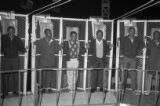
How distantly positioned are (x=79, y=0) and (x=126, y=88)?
10.3 ft

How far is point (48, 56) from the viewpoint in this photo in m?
8.19

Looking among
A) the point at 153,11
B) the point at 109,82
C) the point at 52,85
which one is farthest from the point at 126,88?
the point at 153,11

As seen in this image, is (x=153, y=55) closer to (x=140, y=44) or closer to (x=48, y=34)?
(x=140, y=44)

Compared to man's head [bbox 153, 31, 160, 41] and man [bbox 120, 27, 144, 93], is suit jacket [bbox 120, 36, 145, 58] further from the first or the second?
man's head [bbox 153, 31, 160, 41]

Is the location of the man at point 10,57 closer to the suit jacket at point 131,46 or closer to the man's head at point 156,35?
the suit jacket at point 131,46

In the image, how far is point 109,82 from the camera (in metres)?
8.86

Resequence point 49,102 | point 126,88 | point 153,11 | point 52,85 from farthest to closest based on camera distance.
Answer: point 153,11
point 126,88
point 52,85
point 49,102

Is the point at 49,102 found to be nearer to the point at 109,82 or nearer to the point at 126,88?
the point at 109,82

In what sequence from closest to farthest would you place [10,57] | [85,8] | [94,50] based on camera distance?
1. [10,57]
2. [94,50]
3. [85,8]

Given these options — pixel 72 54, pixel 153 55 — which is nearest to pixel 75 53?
pixel 72 54

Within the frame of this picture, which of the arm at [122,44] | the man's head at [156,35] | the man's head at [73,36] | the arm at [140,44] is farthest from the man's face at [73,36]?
the man's head at [156,35]

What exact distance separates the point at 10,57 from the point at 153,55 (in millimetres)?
4093

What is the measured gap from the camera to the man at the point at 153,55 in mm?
8594

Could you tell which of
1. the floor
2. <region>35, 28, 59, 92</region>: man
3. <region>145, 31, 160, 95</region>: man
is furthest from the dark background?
the floor
